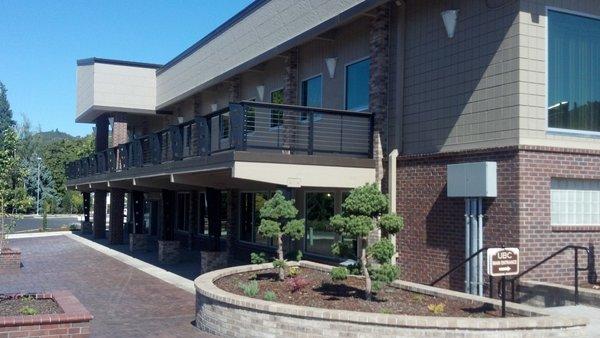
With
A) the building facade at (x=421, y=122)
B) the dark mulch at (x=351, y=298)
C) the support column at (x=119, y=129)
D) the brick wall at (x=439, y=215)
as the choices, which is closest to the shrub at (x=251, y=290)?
the dark mulch at (x=351, y=298)

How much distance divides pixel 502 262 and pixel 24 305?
724 cm

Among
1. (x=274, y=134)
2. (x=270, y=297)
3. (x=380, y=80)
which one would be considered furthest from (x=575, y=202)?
(x=274, y=134)

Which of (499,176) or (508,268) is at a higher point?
(499,176)

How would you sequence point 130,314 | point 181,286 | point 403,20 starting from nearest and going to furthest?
1. point 130,314
2. point 403,20
3. point 181,286

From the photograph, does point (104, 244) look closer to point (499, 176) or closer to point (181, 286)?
point (181, 286)

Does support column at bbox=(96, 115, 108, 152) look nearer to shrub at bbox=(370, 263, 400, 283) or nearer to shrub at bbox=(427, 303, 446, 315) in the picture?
shrub at bbox=(370, 263, 400, 283)

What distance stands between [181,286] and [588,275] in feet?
31.0

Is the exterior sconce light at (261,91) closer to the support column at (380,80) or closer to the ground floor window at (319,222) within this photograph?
the ground floor window at (319,222)

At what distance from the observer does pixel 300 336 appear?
348 inches

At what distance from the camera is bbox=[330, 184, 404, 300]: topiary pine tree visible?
32.6ft

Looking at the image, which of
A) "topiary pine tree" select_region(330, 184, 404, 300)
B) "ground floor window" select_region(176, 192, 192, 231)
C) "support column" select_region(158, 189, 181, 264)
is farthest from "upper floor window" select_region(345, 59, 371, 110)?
"ground floor window" select_region(176, 192, 192, 231)

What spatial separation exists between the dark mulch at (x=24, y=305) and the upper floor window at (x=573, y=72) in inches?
346

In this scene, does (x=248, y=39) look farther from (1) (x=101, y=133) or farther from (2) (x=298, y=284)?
(1) (x=101, y=133)

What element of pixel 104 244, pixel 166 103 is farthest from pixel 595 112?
pixel 104 244
